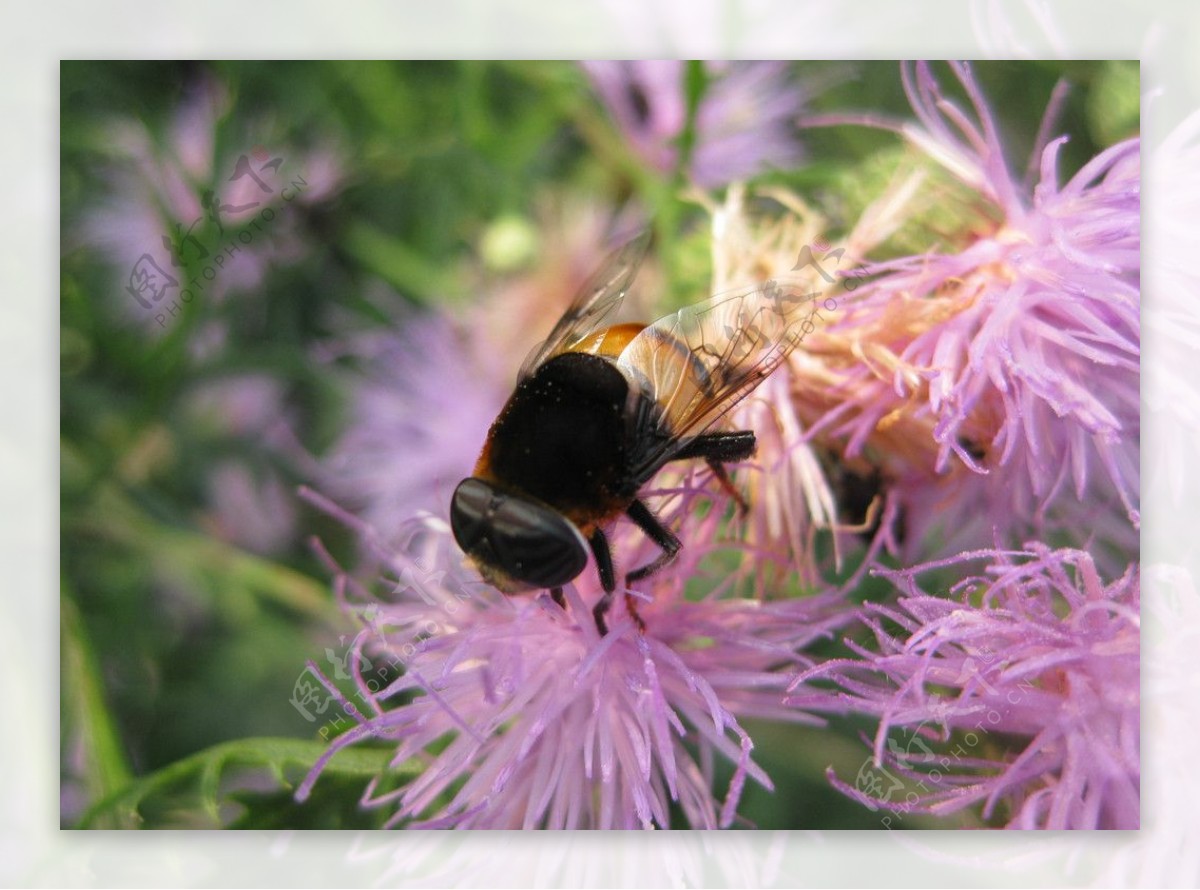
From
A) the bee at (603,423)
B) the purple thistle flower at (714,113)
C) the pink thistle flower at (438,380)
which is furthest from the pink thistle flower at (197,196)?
the bee at (603,423)

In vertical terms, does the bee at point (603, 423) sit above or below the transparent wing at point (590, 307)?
below

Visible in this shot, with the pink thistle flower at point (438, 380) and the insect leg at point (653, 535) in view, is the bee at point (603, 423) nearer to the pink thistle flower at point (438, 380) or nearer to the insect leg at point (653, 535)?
the insect leg at point (653, 535)

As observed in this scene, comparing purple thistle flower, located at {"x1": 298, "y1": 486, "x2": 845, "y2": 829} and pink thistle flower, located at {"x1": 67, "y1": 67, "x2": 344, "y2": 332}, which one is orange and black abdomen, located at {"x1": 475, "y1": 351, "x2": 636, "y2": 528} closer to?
purple thistle flower, located at {"x1": 298, "y1": 486, "x2": 845, "y2": 829}

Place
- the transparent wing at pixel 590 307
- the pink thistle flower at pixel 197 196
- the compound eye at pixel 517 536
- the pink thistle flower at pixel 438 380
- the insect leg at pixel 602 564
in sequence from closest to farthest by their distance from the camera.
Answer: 1. the compound eye at pixel 517 536
2. the insect leg at pixel 602 564
3. the transparent wing at pixel 590 307
4. the pink thistle flower at pixel 197 196
5. the pink thistle flower at pixel 438 380

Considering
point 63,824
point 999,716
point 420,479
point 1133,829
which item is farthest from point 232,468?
point 1133,829

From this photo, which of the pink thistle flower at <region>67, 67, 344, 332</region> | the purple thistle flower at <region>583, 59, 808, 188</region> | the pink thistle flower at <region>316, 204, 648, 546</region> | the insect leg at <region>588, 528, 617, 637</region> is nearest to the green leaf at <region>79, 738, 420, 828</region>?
the insect leg at <region>588, 528, 617, 637</region>

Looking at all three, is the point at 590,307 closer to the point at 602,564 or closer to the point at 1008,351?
the point at 602,564

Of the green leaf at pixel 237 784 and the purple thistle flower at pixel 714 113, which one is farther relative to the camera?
the purple thistle flower at pixel 714 113

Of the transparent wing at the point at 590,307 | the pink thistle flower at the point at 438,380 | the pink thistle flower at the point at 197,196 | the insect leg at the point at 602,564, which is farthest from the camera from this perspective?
the pink thistle flower at the point at 438,380
